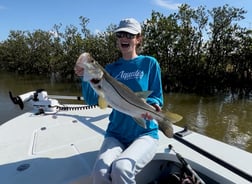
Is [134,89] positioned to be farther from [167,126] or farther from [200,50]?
[200,50]

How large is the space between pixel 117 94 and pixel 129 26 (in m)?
0.72

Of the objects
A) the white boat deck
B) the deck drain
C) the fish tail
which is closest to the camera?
the fish tail

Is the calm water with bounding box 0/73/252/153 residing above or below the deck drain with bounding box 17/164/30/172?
below

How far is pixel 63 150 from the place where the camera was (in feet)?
7.64

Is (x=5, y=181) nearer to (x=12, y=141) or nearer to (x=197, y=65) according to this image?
(x=12, y=141)

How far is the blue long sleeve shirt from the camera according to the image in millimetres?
2027

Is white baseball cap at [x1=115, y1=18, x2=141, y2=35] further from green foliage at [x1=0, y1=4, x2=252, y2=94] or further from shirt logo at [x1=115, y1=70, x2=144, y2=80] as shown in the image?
green foliage at [x1=0, y1=4, x2=252, y2=94]

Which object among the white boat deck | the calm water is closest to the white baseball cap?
the white boat deck

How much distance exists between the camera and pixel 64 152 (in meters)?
2.29

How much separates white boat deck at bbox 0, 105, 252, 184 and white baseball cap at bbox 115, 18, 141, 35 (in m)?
1.05

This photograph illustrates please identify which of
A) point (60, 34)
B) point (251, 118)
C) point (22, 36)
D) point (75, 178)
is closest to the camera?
point (75, 178)

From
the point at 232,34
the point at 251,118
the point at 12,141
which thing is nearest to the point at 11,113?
the point at 12,141

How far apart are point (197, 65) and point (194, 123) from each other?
34.4ft

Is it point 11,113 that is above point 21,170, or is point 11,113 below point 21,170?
below
